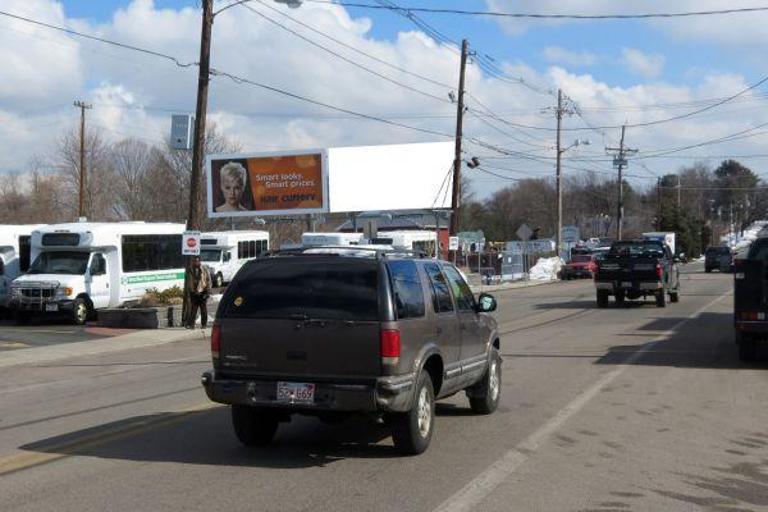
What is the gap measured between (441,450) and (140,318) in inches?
683

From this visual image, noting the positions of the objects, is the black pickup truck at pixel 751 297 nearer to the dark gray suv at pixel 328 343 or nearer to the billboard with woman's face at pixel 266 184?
the dark gray suv at pixel 328 343

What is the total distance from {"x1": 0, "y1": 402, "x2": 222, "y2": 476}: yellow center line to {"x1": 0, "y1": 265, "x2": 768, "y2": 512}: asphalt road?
0.09 feet

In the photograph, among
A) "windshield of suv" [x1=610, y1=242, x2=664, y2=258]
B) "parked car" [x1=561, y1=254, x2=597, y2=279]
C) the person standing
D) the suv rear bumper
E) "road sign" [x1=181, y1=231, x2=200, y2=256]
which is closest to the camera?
the suv rear bumper

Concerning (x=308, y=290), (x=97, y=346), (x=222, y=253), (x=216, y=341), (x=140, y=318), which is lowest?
(x=97, y=346)

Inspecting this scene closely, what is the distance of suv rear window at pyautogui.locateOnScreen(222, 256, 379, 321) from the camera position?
23.7 ft

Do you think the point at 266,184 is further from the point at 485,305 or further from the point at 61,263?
the point at 485,305

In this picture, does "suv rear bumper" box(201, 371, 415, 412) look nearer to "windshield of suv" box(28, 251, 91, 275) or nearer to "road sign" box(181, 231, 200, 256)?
"road sign" box(181, 231, 200, 256)

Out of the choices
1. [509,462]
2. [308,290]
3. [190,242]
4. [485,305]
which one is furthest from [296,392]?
[190,242]

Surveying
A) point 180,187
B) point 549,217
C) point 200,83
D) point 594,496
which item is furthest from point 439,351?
point 549,217

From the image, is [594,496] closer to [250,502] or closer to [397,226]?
[250,502]

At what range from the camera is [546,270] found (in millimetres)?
58188

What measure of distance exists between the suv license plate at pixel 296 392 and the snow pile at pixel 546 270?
49040mm

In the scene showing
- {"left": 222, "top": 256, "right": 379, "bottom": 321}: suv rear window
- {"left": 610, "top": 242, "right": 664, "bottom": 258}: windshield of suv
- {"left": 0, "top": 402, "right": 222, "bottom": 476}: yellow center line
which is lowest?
{"left": 0, "top": 402, "right": 222, "bottom": 476}: yellow center line

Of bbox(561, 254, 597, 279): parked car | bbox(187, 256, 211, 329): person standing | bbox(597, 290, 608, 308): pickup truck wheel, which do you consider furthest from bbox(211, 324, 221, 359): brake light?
bbox(561, 254, 597, 279): parked car
